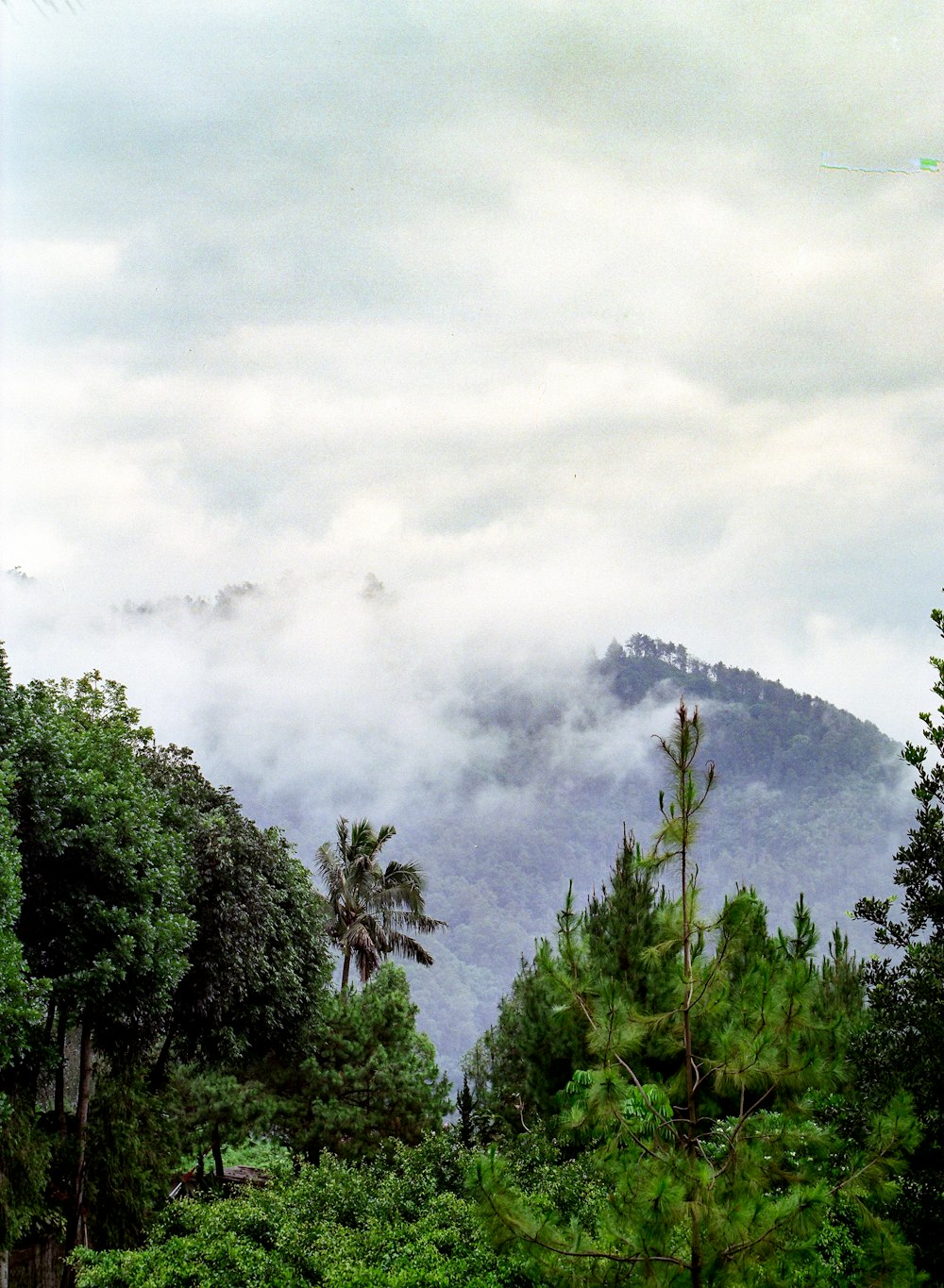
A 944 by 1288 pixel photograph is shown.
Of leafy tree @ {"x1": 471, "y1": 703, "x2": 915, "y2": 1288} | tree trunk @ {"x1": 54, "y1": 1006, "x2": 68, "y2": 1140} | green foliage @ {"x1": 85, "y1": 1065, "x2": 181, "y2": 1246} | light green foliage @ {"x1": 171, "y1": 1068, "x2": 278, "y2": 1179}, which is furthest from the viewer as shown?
light green foliage @ {"x1": 171, "y1": 1068, "x2": 278, "y2": 1179}

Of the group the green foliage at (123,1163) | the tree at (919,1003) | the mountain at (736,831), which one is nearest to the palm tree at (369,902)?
the green foliage at (123,1163)

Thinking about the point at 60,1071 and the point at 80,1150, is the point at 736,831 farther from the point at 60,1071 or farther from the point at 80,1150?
the point at 60,1071

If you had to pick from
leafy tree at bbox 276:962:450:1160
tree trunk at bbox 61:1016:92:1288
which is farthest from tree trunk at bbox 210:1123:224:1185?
tree trunk at bbox 61:1016:92:1288

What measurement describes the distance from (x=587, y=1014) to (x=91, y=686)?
13.3 metres

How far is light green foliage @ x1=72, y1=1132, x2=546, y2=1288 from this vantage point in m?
9.45

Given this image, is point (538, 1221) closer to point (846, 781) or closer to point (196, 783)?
point (196, 783)

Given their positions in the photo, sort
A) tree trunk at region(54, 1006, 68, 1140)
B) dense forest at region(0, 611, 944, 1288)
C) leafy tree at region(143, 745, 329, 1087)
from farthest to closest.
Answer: leafy tree at region(143, 745, 329, 1087) < tree trunk at region(54, 1006, 68, 1140) < dense forest at region(0, 611, 944, 1288)

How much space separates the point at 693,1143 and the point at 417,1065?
45.5 feet

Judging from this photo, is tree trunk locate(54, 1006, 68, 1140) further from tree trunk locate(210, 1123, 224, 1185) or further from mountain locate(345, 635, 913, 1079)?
mountain locate(345, 635, 913, 1079)

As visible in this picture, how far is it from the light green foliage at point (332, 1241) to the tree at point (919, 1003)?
319cm

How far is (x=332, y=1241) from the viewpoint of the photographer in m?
10.2

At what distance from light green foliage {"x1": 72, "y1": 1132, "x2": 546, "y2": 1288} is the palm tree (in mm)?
16392

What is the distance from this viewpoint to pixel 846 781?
180m

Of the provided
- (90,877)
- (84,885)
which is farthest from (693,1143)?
(90,877)
